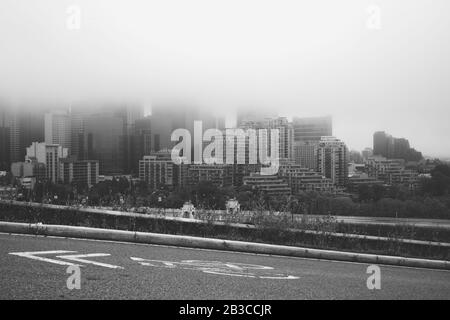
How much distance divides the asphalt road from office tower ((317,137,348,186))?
2601 cm

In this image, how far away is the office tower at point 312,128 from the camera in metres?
37.6

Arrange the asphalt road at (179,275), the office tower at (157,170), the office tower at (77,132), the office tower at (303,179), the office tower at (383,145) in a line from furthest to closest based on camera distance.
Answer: the office tower at (383,145), the office tower at (303,179), the office tower at (157,170), the office tower at (77,132), the asphalt road at (179,275)

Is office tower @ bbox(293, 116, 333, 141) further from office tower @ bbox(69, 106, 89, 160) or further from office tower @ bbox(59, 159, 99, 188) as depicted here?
office tower @ bbox(59, 159, 99, 188)

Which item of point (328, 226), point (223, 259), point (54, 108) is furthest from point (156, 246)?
point (54, 108)

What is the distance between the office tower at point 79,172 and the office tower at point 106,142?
2.16 feet

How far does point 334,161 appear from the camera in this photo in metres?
34.6

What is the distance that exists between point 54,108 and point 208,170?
10.8m

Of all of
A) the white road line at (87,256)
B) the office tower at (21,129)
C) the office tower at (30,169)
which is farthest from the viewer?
the office tower at (21,129)

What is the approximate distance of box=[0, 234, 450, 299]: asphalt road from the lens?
5238 mm

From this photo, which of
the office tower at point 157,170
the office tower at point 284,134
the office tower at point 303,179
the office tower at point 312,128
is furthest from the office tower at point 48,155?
the office tower at point 312,128

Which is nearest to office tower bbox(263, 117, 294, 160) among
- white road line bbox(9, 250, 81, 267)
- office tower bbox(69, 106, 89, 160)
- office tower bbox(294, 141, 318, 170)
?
office tower bbox(294, 141, 318, 170)

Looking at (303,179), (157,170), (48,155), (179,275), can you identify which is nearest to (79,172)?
(48,155)

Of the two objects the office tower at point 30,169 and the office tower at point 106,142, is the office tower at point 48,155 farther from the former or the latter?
the office tower at point 106,142

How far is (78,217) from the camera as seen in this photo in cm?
1141
